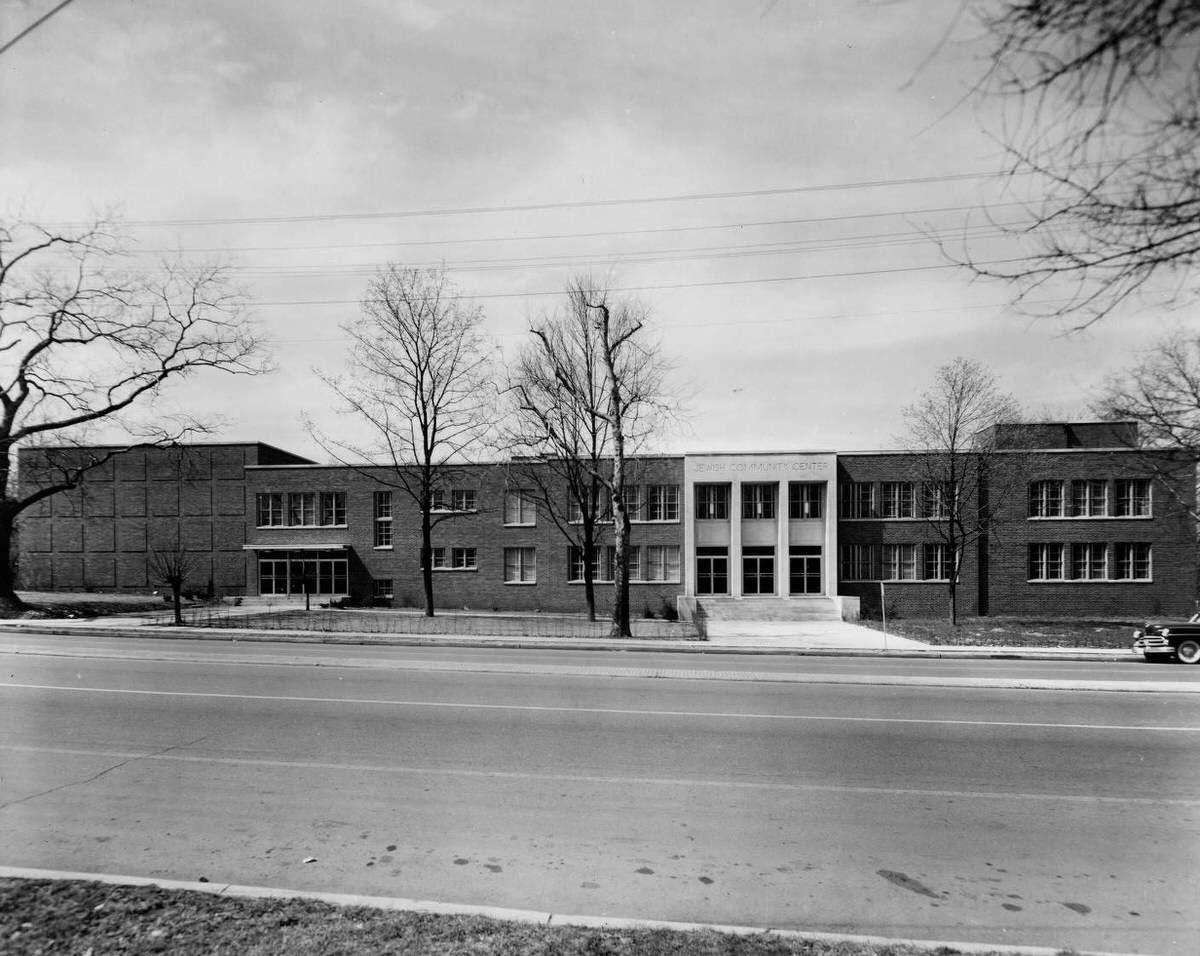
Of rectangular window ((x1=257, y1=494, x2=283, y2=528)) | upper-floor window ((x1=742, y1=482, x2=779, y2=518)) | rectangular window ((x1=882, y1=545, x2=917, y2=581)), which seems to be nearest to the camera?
rectangular window ((x1=882, y1=545, x2=917, y2=581))

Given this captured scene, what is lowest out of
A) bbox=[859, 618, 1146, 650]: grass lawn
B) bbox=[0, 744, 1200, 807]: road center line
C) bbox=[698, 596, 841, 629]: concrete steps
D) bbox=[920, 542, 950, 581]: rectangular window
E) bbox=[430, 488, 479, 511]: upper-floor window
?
bbox=[698, 596, 841, 629]: concrete steps

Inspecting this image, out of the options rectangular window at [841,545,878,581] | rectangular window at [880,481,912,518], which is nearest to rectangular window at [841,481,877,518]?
rectangular window at [880,481,912,518]

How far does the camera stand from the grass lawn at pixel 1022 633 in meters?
21.7

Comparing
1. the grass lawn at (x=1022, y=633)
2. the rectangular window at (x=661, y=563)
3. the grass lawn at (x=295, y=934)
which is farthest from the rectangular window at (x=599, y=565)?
the grass lawn at (x=295, y=934)

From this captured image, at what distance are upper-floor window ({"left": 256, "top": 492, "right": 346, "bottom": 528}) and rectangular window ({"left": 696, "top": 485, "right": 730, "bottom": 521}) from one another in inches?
734

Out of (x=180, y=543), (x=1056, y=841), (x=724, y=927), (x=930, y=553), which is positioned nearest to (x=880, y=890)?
(x=724, y=927)

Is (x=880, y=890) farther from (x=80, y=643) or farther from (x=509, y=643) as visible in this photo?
(x=80, y=643)

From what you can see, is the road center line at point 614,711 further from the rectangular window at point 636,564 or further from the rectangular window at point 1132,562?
the rectangular window at point 1132,562

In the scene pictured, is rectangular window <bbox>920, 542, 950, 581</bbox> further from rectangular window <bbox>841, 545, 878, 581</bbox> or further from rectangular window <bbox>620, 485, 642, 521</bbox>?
rectangular window <bbox>620, 485, 642, 521</bbox>

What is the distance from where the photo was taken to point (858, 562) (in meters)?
36.3

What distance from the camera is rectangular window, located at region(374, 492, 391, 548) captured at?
128 ft

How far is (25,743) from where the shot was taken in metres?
8.25

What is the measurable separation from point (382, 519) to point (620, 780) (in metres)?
33.9

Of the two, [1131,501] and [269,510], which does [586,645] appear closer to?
[269,510]
